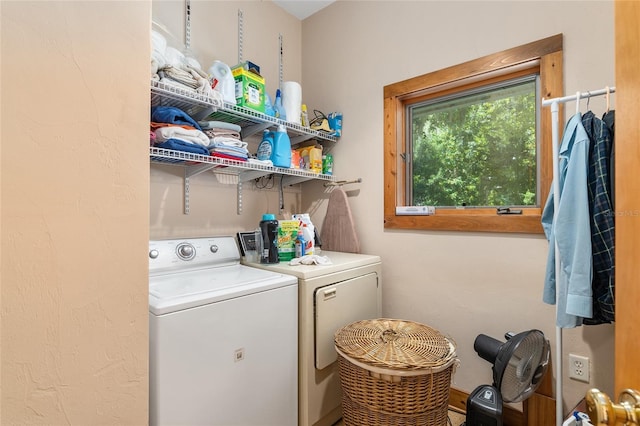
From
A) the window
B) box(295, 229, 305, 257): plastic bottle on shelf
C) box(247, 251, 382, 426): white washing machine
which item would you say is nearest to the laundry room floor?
box(247, 251, 382, 426): white washing machine

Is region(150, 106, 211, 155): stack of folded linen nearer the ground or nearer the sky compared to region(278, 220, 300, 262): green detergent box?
nearer the sky

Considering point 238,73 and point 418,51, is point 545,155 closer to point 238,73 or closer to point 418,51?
point 418,51

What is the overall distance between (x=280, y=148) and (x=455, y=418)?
6.41 feet

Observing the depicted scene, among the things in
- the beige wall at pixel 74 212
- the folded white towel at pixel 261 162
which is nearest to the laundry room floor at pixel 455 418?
the beige wall at pixel 74 212

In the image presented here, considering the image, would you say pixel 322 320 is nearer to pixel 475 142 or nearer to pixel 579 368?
pixel 579 368

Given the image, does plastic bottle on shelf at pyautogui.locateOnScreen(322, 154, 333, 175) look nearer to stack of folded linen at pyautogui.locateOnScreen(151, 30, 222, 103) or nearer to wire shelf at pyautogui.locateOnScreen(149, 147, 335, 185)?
wire shelf at pyautogui.locateOnScreen(149, 147, 335, 185)

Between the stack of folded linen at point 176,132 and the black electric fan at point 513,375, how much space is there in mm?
1749

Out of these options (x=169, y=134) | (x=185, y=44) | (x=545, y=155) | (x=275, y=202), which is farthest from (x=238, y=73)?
(x=545, y=155)

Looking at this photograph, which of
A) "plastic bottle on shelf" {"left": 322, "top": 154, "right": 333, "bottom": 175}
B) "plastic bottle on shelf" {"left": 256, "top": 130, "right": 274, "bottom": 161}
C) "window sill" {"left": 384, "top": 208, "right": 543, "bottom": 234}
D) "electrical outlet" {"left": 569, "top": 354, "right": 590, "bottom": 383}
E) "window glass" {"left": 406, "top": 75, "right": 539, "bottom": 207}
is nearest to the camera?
"electrical outlet" {"left": 569, "top": 354, "right": 590, "bottom": 383}

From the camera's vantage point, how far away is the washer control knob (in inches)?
67.8

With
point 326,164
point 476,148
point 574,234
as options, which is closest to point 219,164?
point 326,164

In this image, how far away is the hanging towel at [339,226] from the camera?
2.29m

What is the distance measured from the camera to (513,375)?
1.41m

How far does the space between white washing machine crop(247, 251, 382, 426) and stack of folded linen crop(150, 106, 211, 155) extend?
2.46 ft
